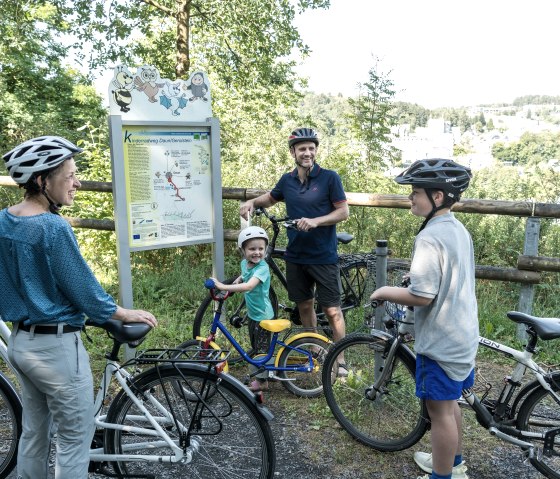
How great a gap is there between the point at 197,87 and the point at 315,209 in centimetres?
160

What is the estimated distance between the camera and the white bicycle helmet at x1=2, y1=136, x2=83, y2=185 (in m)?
2.36

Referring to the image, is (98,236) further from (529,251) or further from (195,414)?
(529,251)

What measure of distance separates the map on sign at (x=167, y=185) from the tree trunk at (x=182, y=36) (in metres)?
7.75

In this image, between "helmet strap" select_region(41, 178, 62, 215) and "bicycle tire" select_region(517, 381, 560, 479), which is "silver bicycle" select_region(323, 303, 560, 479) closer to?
"bicycle tire" select_region(517, 381, 560, 479)

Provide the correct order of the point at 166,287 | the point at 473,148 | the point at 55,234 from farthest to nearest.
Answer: the point at 473,148, the point at 166,287, the point at 55,234

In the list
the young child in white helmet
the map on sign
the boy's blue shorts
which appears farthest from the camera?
the map on sign

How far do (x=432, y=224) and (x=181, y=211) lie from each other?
2655mm

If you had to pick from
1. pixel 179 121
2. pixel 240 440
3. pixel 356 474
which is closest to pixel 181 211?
pixel 179 121

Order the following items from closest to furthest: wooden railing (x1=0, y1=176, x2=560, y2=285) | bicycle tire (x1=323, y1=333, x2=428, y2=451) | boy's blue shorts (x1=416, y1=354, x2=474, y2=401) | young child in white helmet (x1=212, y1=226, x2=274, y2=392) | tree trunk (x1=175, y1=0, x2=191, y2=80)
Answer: boy's blue shorts (x1=416, y1=354, x2=474, y2=401) → bicycle tire (x1=323, y1=333, x2=428, y2=451) → young child in white helmet (x1=212, y1=226, x2=274, y2=392) → wooden railing (x1=0, y1=176, x2=560, y2=285) → tree trunk (x1=175, y1=0, x2=191, y2=80)

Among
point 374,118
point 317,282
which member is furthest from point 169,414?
point 374,118

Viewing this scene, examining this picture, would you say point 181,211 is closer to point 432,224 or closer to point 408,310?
point 408,310

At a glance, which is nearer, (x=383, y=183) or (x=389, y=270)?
(x=389, y=270)

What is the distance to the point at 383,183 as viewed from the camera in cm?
811

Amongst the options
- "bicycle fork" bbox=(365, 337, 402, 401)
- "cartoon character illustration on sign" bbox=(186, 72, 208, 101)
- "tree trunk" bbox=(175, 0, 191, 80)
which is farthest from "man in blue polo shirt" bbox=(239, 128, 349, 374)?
"tree trunk" bbox=(175, 0, 191, 80)
